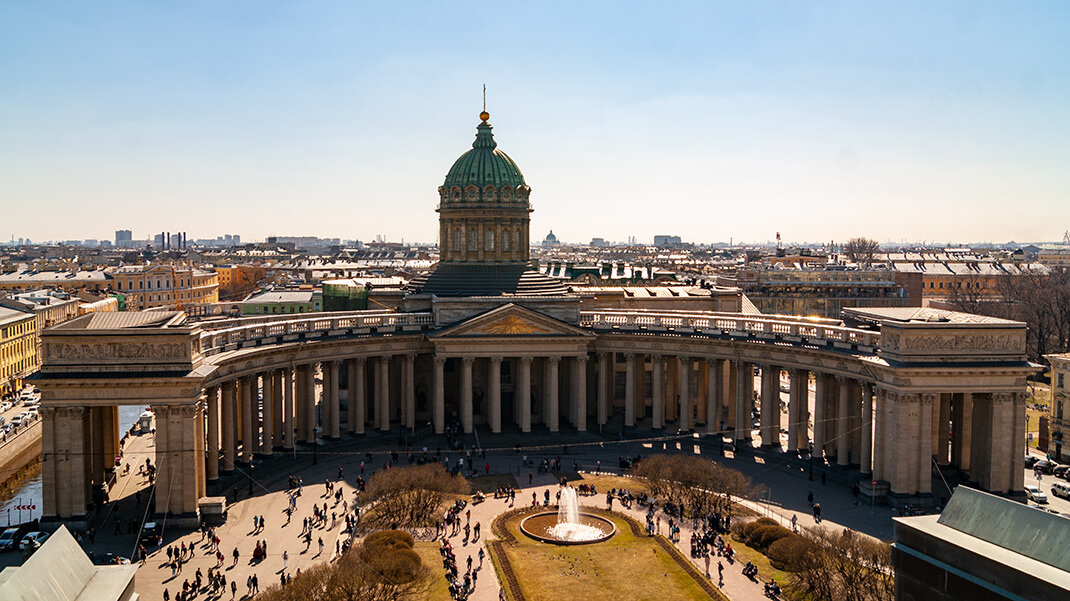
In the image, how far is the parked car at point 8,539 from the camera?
5081 centimetres

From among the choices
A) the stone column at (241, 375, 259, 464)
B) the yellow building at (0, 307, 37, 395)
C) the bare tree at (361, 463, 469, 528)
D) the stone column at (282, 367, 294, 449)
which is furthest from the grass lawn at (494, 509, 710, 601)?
the yellow building at (0, 307, 37, 395)

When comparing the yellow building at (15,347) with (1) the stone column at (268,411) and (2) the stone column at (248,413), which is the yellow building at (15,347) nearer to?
(1) the stone column at (268,411)

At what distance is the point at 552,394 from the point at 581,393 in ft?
8.45

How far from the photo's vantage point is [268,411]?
69.2 metres

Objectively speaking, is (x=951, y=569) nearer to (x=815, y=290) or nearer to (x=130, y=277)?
(x=815, y=290)

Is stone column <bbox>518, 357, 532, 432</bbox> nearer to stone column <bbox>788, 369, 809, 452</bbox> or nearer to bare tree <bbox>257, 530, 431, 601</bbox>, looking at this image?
stone column <bbox>788, 369, 809, 452</bbox>

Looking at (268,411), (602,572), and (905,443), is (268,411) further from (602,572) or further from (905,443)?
(905,443)

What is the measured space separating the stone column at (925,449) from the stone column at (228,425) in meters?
47.7

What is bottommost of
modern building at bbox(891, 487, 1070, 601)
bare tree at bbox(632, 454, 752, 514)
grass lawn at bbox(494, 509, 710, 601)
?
grass lawn at bbox(494, 509, 710, 601)

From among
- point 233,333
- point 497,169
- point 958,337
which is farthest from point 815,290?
point 233,333

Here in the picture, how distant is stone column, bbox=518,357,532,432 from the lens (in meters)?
76.7

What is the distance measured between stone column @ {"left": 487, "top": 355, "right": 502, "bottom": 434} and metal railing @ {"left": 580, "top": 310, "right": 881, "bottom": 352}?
928 centimetres

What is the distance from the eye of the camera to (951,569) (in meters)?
28.6

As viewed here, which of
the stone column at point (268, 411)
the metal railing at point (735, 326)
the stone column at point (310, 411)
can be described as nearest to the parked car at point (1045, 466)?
the metal railing at point (735, 326)
